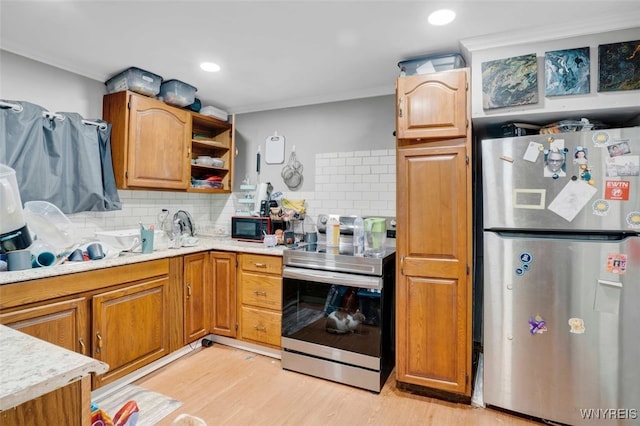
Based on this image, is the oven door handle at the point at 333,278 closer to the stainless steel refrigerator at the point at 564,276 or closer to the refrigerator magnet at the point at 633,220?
the stainless steel refrigerator at the point at 564,276

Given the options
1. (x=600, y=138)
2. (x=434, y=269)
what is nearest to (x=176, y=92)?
(x=434, y=269)

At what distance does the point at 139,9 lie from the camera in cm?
187

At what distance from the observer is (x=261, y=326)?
2770mm

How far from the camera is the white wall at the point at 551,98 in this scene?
1.87 metres

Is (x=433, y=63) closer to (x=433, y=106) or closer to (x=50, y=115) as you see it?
(x=433, y=106)

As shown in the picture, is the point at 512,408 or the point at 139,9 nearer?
the point at 139,9

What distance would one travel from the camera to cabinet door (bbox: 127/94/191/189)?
2699mm

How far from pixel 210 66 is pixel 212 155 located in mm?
1271

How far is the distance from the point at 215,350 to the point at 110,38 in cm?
249

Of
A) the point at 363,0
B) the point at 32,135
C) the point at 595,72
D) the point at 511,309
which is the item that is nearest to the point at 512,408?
the point at 511,309

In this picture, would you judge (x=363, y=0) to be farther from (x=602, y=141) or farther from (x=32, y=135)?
(x=32, y=135)

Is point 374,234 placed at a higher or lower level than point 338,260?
higher

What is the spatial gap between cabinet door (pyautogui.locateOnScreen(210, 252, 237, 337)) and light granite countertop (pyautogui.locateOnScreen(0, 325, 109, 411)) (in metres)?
2.03

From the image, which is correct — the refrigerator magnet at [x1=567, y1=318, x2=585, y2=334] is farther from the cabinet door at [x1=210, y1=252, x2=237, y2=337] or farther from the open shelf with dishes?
the open shelf with dishes
